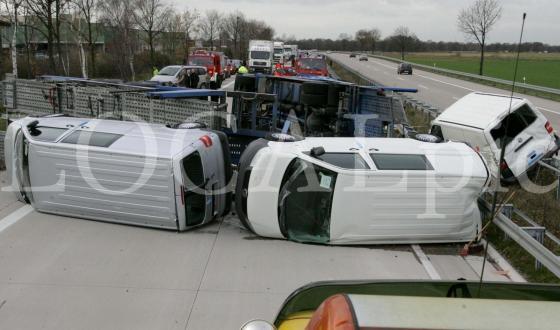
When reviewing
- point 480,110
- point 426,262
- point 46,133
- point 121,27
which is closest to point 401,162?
point 426,262

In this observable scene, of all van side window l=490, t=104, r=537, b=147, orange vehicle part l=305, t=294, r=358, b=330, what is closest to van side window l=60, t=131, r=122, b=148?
orange vehicle part l=305, t=294, r=358, b=330

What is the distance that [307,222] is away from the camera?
23.2 ft

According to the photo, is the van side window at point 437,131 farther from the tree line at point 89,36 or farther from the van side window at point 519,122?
the tree line at point 89,36

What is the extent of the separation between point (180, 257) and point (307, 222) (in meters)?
1.73

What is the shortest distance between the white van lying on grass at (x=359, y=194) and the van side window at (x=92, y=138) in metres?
1.97

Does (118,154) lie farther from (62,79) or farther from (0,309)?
(62,79)

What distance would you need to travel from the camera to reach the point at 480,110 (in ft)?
36.2

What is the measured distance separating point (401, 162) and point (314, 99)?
5174 mm

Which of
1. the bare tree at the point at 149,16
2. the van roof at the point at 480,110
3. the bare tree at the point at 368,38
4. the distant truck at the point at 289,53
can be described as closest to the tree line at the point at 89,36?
the bare tree at the point at 149,16

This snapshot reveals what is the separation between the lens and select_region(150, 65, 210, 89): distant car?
25750mm

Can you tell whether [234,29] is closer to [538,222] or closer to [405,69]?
[405,69]

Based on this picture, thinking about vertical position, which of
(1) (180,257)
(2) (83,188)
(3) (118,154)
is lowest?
(1) (180,257)

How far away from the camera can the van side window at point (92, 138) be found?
24.5 feet

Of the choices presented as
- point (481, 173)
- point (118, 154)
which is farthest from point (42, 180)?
point (481, 173)
